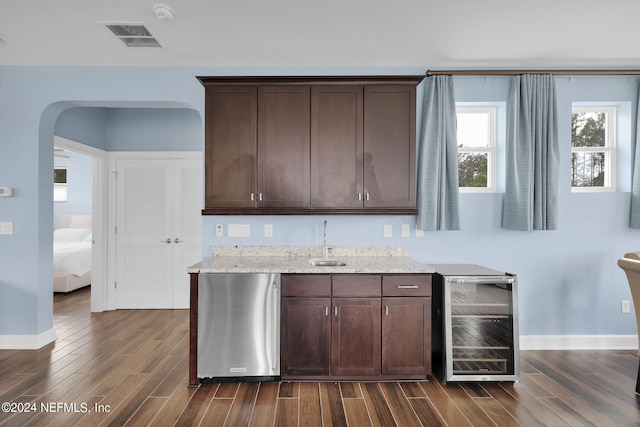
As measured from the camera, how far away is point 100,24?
2656 mm

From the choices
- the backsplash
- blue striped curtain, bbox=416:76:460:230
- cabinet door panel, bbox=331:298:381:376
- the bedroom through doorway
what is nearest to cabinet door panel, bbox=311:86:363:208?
the backsplash

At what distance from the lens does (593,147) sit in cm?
362

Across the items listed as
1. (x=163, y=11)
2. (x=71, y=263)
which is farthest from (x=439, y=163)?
(x=71, y=263)

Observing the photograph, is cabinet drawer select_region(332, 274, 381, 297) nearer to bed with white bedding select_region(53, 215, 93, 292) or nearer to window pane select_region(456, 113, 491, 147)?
window pane select_region(456, 113, 491, 147)

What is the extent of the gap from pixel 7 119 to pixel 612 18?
16.9 feet

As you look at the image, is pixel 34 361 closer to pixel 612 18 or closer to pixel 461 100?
pixel 461 100

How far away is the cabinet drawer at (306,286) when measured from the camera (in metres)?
2.76

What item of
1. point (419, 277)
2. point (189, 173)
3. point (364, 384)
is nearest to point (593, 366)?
point (419, 277)

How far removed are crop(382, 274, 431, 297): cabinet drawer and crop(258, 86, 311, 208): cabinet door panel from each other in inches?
37.4

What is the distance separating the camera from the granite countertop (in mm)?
2750

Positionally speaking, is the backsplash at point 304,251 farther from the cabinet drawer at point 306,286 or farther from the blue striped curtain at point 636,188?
the blue striped curtain at point 636,188

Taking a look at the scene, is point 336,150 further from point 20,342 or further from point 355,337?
point 20,342

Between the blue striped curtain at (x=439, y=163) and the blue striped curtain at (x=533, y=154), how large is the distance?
0.55 m

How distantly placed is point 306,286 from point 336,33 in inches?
77.5
